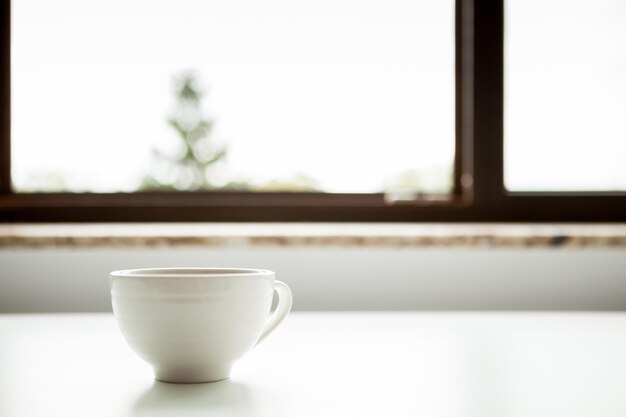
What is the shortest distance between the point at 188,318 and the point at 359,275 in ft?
2.94

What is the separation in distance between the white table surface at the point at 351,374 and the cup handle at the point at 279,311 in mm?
34

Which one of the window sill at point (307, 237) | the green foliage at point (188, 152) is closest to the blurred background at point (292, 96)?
the green foliage at point (188, 152)

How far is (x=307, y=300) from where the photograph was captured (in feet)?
4.49

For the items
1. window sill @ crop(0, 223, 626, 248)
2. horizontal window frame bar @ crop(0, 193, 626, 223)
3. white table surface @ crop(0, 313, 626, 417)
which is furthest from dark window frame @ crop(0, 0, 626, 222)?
white table surface @ crop(0, 313, 626, 417)

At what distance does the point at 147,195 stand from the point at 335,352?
1019 mm

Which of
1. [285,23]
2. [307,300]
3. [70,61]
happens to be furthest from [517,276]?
[70,61]

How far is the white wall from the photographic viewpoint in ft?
4.49

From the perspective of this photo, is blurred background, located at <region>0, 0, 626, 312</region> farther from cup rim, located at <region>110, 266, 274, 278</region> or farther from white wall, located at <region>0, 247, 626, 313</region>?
cup rim, located at <region>110, 266, 274, 278</region>

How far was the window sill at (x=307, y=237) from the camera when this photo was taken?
1.36 m

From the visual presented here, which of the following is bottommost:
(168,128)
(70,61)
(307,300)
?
(307,300)

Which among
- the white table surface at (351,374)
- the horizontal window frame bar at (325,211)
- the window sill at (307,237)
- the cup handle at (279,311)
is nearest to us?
the white table surface at (351,374)

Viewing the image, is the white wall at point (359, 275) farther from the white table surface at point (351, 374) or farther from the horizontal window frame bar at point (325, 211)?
the white table surface at point (351, 374)

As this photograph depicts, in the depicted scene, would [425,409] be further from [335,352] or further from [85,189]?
[85,189]

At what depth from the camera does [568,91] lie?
1661 millimetres
